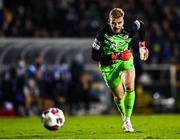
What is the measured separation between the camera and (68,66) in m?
29.4

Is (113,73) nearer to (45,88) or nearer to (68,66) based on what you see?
(45,88)

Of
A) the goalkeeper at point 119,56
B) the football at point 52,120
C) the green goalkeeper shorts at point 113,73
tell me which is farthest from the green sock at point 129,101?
the football at point 52,120

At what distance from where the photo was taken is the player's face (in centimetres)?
1566

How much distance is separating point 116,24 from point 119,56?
0.72 m

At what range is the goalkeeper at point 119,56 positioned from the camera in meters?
15.9

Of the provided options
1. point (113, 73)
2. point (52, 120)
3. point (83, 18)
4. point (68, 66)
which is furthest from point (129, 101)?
point (83, 18)

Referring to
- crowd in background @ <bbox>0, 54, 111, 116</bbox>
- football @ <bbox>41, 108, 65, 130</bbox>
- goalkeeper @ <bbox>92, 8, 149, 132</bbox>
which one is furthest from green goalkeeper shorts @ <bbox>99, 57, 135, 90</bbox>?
crowd in background @ <bbox>0, 54, 111, 116</bbox>

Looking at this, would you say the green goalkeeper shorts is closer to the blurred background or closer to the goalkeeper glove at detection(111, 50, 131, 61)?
the goalkeeper glove at detection(111, 50, 131, 61)

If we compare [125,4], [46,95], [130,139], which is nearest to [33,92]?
[46,95]

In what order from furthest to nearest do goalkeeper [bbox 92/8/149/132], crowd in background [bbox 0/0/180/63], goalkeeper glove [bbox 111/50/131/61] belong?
crowd in background [bbox 0/0/180/63] → goalkeeper glove [bbox 111/50/131/61] → goalkeeper [bbox 92/8/149/132]

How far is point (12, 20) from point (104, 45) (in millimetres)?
16192

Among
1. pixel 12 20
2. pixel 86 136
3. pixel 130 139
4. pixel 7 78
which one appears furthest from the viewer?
pixel 12 20

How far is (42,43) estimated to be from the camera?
2845 cm

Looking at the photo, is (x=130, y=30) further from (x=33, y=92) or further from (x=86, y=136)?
(x=33, y=92)
